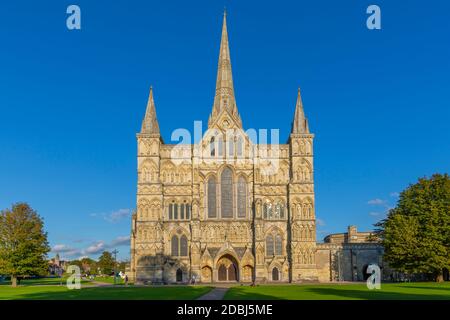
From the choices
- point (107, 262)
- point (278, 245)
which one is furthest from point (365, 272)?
point (107, 262)

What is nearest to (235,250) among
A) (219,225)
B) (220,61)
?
(219,225)

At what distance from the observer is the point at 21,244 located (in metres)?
63.7

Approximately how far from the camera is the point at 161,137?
7706 centimetres

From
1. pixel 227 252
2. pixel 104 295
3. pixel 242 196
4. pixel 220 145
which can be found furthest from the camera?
pixel 220 145

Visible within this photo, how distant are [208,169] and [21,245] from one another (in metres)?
26.4

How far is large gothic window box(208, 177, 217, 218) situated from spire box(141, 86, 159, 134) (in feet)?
34.5

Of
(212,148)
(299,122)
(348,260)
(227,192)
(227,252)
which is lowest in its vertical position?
(348,260)

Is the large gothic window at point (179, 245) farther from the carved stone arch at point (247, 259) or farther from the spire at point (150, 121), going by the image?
the spire at point (150, 121)

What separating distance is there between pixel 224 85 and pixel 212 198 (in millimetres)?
19237

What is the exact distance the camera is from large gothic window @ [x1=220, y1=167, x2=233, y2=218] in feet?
242

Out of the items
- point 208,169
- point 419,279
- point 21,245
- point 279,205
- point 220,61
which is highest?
point 220,61

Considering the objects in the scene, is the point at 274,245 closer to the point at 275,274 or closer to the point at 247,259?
the point at 275,274

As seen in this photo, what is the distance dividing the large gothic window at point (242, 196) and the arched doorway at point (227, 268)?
617cm

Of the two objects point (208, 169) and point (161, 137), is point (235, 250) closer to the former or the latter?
point (208, 169)
